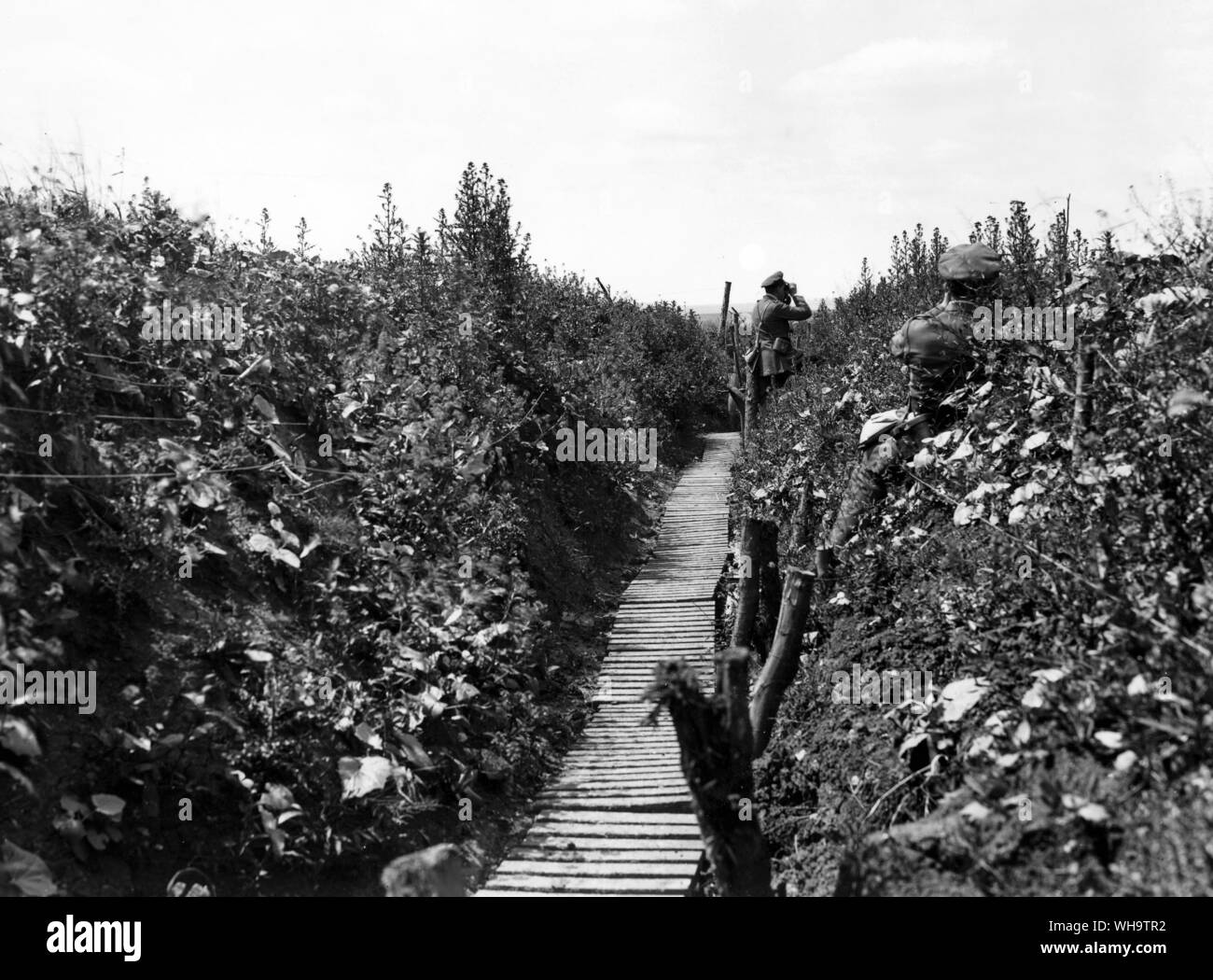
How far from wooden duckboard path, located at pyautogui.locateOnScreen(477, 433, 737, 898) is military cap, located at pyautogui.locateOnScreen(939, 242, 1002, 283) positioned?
3684 mm

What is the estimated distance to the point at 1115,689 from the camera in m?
4.05

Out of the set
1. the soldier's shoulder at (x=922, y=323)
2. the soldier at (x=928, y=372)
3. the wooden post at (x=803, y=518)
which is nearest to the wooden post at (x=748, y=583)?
the soldier at (x=928, y=372)

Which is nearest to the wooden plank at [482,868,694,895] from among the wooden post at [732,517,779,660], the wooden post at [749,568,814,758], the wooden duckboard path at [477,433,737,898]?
the wooden duckboard path at [477,433,737,898]

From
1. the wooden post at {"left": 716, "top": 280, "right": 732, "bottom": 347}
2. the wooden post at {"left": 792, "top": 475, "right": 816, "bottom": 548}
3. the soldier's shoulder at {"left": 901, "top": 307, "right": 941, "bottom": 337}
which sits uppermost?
the wooden post at {"left": 716, "top": 280, "right": 732, "bottom": 347}

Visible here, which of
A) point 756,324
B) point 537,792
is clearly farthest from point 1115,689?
point 756,324

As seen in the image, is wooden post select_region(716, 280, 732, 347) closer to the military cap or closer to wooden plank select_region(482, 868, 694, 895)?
the military cap

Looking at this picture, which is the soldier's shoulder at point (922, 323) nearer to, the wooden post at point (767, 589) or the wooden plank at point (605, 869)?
the wooden post at point (767, 589)

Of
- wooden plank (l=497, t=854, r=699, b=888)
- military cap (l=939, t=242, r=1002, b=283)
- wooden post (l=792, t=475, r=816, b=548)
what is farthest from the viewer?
wooden post (l=792, t=475, r=816, b=548)

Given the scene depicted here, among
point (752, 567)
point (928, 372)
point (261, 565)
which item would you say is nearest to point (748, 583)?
point (752, 567)

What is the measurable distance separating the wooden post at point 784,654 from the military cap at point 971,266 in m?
3.36

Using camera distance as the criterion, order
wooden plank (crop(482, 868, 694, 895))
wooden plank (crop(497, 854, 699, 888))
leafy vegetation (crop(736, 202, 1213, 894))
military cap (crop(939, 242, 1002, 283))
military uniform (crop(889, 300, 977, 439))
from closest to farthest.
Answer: leafy vegetation (crop(736, 202, 1213, 894)) → wooden plank (crop(482, 868, 694, 895)) → wooden plank (crop(497, 854, 699, 888)) → military uniform (crop(889, 300, 977, 439)) → military cap (crop(939, 242, 1002, 283))

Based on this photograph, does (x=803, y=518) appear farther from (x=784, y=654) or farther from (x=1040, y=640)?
(x=1040, y=640)

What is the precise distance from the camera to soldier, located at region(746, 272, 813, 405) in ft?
45.3
